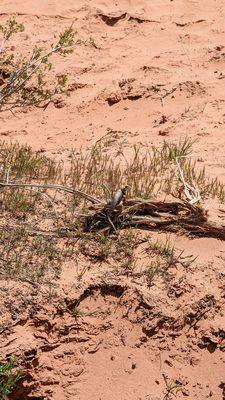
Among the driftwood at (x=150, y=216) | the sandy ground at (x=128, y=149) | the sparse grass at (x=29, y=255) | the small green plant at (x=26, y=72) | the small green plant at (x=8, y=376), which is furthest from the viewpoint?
the small green plant at (x=26, y=72)

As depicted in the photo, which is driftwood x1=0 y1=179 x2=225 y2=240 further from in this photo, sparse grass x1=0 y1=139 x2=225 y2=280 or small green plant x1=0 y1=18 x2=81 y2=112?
small green plant x1=0 y1=18 x2=81 y2=112

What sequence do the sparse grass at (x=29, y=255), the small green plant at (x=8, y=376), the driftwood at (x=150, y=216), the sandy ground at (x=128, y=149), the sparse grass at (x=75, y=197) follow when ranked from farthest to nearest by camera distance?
the driftwood at (x=150, y=216) < the sparse grass at (x=75, y=197) < the sparse grass at (x=29, y=255) < the sandy ground at (x=128, y=149) < the small green plant at (x=8, y=376)

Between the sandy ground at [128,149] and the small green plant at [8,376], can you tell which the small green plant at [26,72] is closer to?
the sandy ground at [128,149]

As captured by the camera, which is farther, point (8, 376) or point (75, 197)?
point (75, 197)

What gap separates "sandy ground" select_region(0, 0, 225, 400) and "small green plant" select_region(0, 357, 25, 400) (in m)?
0.11

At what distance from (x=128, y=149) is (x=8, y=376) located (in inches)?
120

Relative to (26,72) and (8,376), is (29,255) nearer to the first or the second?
(8,376)

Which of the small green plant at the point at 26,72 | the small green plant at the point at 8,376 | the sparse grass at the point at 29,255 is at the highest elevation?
the small green plant at the point at 26,72

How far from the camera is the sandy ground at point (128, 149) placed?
412 centimetres

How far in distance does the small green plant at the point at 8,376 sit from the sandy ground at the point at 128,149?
0.11 metres

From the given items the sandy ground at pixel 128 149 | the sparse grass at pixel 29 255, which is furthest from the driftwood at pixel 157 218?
the sparse grass at pixel 29 255

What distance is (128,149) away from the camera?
647cm

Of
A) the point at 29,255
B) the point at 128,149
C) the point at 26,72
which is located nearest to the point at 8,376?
the point at 29,255

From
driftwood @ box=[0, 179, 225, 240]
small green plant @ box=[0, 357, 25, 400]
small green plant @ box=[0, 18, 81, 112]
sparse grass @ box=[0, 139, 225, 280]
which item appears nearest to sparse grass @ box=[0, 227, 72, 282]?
sparse grass @ box=[0, 139, 225, 280]
